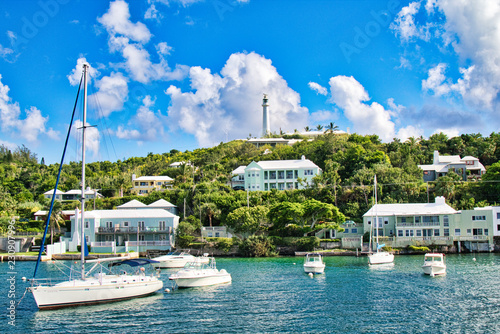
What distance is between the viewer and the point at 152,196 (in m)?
87.1

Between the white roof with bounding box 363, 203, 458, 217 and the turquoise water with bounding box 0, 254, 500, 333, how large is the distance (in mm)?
22487

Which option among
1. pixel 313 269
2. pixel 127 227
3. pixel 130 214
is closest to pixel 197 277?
pixel 313 269

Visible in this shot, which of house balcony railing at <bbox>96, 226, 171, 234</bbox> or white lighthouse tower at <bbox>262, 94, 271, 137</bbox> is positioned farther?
white lighthouse tower at <bbox>262, 94, 271, 137</bbox>

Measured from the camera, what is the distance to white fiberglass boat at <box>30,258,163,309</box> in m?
30.0

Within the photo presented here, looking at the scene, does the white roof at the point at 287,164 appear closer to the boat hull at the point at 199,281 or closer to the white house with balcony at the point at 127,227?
the white house with balcony at the point at 127,227

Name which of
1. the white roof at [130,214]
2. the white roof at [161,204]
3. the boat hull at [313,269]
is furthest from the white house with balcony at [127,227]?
the boat hull at [313,269]

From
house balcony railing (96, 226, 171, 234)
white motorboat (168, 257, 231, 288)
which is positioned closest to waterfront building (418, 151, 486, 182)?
house balcony railing (96, 226, 171, 234)

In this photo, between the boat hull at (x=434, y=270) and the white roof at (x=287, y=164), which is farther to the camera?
the white roof at (x=287, y=164)

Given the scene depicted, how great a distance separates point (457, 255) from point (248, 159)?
192 ft

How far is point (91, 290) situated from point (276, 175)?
6228cm

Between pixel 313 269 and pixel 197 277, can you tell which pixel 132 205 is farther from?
pixel 197 277

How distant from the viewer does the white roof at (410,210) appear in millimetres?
66875

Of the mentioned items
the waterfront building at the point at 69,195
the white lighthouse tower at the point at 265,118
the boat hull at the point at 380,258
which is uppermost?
the white lighthouse tower at the point at 265,118

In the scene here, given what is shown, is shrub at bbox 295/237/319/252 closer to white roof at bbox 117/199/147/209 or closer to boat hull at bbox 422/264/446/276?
boat hull at bbox 422/264/446/276
